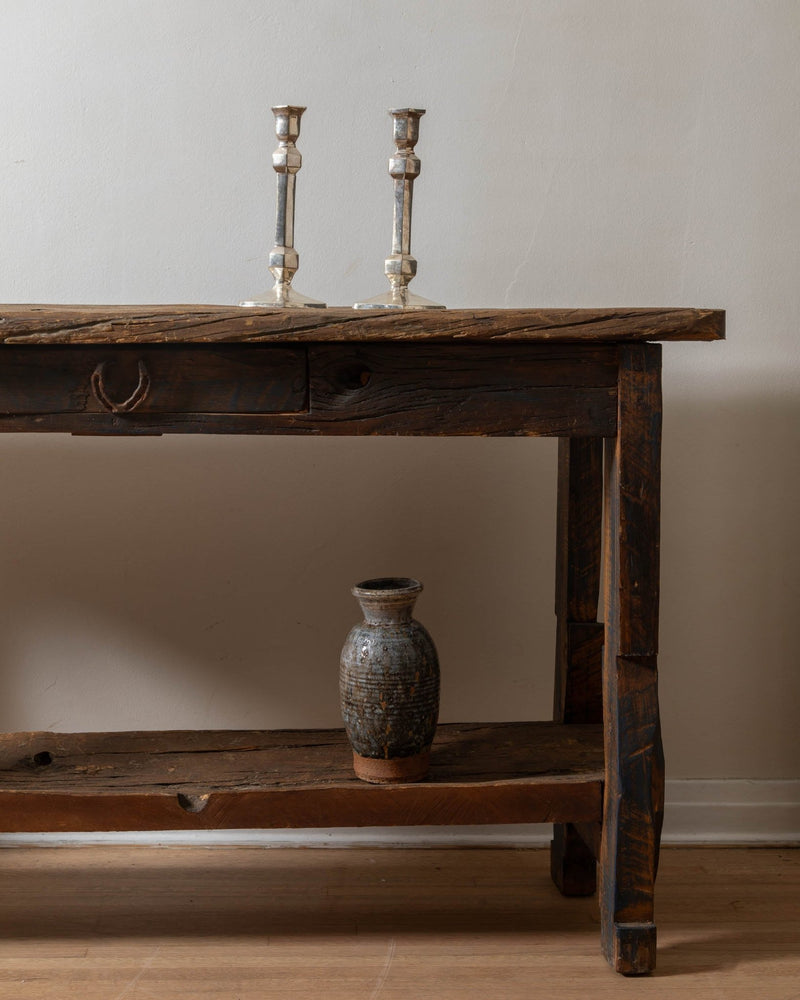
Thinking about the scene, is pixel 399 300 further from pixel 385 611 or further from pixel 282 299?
pixel 385 611

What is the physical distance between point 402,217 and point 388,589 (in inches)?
21.6

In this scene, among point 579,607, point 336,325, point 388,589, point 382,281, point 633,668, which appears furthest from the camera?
point 382,281

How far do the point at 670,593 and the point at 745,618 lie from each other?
14cm

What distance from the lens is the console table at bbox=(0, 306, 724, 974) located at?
4.34 feet

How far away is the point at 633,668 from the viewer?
1.42 meters

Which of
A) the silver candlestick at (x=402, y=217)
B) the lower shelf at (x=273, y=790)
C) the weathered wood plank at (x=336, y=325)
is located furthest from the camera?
the silver candlestick at (x=402, y=217)

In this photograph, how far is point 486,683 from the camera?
1946 millimetres

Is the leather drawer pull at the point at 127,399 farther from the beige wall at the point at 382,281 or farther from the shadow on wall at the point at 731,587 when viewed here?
the shadow on wall at the point at 731,587

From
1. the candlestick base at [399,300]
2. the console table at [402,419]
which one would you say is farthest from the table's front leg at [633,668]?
the candlestick base at [399,300]

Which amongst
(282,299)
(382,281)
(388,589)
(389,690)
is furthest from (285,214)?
(389,690)

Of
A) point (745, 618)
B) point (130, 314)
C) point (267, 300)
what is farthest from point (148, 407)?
point (745, 618)

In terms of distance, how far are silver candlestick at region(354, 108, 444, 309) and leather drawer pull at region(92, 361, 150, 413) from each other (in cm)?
37

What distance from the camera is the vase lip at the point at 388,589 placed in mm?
1497

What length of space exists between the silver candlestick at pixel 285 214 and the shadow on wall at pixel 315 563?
356 mm
